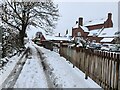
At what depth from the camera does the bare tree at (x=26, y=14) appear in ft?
104

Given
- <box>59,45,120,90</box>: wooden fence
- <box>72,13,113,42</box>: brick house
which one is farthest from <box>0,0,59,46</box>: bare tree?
<box>72,13,113,42</box>: brick house

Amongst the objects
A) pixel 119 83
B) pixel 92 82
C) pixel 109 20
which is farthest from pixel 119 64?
pixel 109 20

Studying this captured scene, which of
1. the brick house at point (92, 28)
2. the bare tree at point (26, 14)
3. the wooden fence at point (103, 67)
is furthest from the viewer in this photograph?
the brick house at point (92, 28)

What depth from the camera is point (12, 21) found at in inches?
1341

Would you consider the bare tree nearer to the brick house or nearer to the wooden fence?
the wooden fence

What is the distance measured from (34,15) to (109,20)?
61.7 m

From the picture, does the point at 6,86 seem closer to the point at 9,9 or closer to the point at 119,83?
the point at 119,83

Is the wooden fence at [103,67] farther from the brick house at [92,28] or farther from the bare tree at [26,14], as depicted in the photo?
the brick house at [92,28]

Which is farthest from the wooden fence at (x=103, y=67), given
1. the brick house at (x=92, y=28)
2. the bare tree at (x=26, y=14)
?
the brick house at (x=92, y=28)

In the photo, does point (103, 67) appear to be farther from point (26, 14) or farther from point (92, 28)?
point (92, 28)

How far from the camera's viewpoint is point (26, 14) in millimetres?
34531

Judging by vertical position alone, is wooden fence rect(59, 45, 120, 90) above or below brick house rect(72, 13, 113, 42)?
below

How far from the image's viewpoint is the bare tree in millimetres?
31561

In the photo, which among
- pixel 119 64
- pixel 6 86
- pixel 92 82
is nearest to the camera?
pixel 119 64
